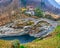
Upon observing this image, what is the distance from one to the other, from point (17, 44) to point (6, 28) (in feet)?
54.9

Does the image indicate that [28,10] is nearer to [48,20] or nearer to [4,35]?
Result: [48,20]

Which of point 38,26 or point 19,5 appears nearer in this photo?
point 38,26

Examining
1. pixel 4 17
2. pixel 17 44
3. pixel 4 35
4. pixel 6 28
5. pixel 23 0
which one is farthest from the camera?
pixel 23 0

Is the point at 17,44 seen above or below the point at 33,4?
above

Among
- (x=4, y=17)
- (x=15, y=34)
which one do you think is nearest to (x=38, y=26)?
(x=15, y=34)

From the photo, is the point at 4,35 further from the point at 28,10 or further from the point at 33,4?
the point at 33,4

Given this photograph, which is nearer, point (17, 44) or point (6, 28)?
point (17, 44)

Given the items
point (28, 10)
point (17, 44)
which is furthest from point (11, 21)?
point (17, 44)

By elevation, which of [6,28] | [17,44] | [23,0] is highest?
[17,44]

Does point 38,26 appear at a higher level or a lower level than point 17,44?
lower

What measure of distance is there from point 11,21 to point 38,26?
3076 millimetres

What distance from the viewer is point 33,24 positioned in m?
21.7

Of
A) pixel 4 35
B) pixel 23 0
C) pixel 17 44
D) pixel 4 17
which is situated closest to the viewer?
pixel 17 44

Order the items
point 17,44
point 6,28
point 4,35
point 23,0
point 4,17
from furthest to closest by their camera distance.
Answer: point 23,0 → point 4,17 → point 6,28 → point 4,35 → point 17,44
